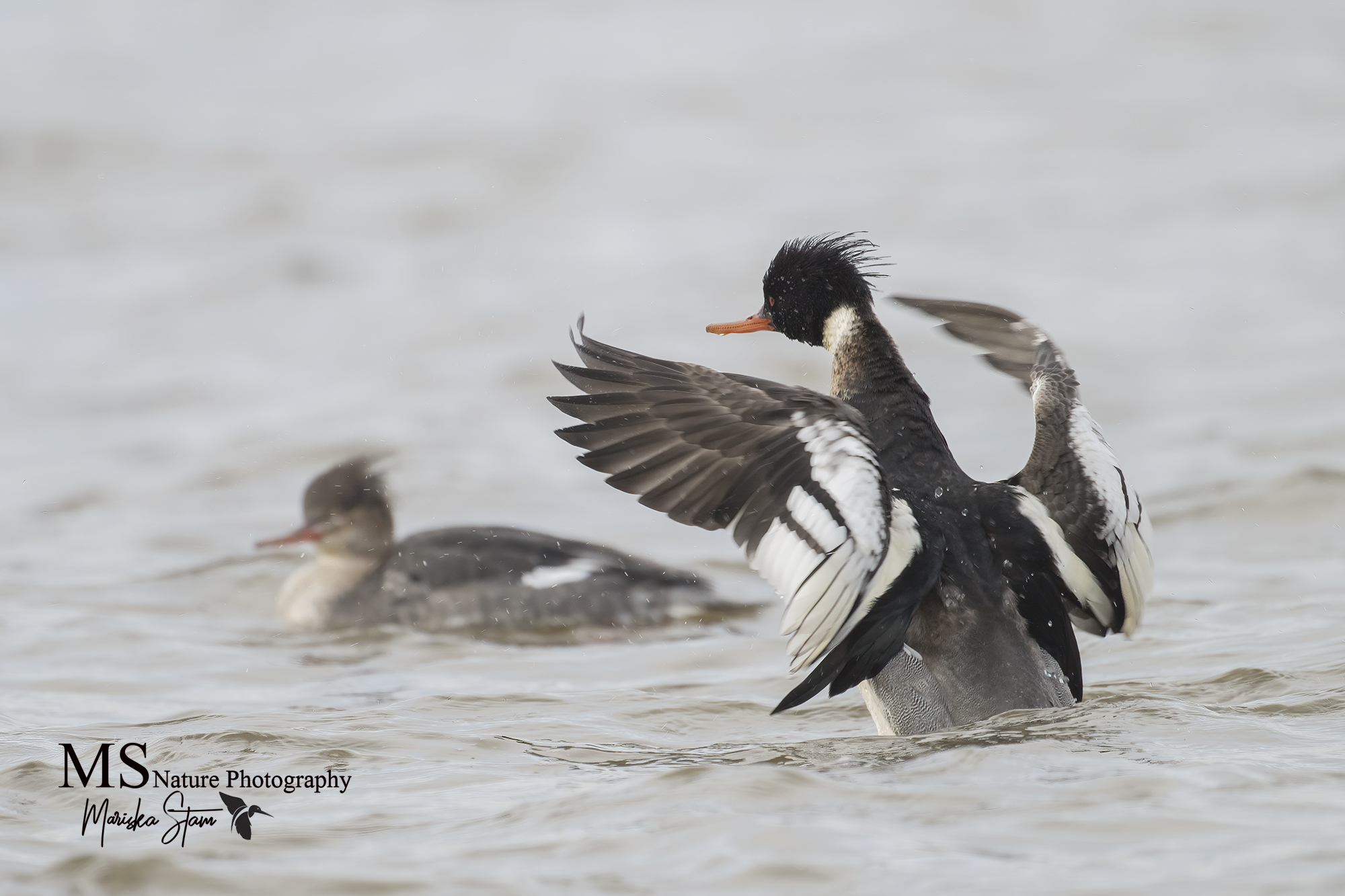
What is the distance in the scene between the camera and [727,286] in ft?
46.1

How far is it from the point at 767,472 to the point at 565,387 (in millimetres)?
7244

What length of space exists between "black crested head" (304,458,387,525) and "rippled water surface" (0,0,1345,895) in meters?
0.56

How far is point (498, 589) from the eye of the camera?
792 cm

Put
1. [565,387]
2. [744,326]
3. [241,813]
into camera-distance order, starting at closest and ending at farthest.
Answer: [241,813] < [744,326] < [565,387]

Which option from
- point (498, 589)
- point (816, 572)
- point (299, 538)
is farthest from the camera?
point (299, 538)

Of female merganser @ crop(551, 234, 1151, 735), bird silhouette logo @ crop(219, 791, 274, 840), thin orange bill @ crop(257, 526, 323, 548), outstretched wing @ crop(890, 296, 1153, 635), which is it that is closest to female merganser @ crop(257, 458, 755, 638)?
thin orange bill @ crop(257, 526, 323, 548)

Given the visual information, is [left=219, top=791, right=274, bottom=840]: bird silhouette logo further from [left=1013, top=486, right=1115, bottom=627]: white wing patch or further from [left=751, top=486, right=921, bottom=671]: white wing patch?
[left=1013, top=486, right=1115, bottom=627]: white wing patch

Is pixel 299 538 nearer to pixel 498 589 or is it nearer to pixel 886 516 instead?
pixel 498 589

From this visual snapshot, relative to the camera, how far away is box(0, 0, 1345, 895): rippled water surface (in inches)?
160

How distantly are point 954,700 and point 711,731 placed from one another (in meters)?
0.96

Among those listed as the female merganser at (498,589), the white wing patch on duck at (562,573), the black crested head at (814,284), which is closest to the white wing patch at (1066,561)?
the black crested head at (814,284)

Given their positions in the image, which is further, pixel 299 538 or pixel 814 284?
pixel 299 538

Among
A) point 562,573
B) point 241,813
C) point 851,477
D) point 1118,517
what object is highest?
point 562,573

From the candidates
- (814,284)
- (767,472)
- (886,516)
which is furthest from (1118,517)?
(814,284)
